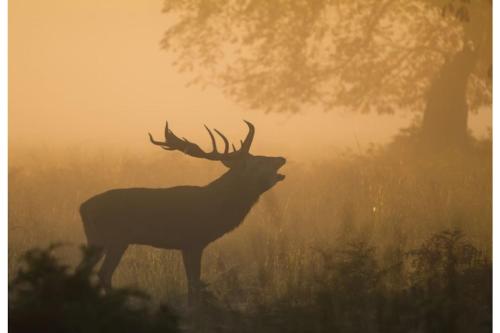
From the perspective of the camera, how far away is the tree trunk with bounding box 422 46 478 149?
8516 millimetres

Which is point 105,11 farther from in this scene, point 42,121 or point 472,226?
point 472,226

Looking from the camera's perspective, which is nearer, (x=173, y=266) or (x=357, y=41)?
(x=173, y=266)

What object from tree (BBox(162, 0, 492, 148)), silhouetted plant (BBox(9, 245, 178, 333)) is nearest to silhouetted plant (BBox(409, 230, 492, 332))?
tree (BBox(162, 0, 492, 148))

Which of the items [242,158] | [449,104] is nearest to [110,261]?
[242,158]

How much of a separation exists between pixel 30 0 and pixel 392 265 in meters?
3.59

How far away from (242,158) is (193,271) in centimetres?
96

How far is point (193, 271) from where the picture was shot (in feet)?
26.0

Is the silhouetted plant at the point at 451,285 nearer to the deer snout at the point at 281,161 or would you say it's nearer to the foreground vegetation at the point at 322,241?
the foreground vegetation at the point at 322,241

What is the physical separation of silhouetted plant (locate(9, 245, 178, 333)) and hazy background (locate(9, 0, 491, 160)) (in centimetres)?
108

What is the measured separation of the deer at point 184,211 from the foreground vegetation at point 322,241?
10 centimetres

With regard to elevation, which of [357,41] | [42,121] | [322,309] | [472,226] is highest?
[357,41]

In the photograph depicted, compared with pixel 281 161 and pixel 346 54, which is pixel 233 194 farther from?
pixel 346 54

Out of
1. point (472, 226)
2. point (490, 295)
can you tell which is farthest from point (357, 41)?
point (490, 295)

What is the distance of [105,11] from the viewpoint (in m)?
8.21
